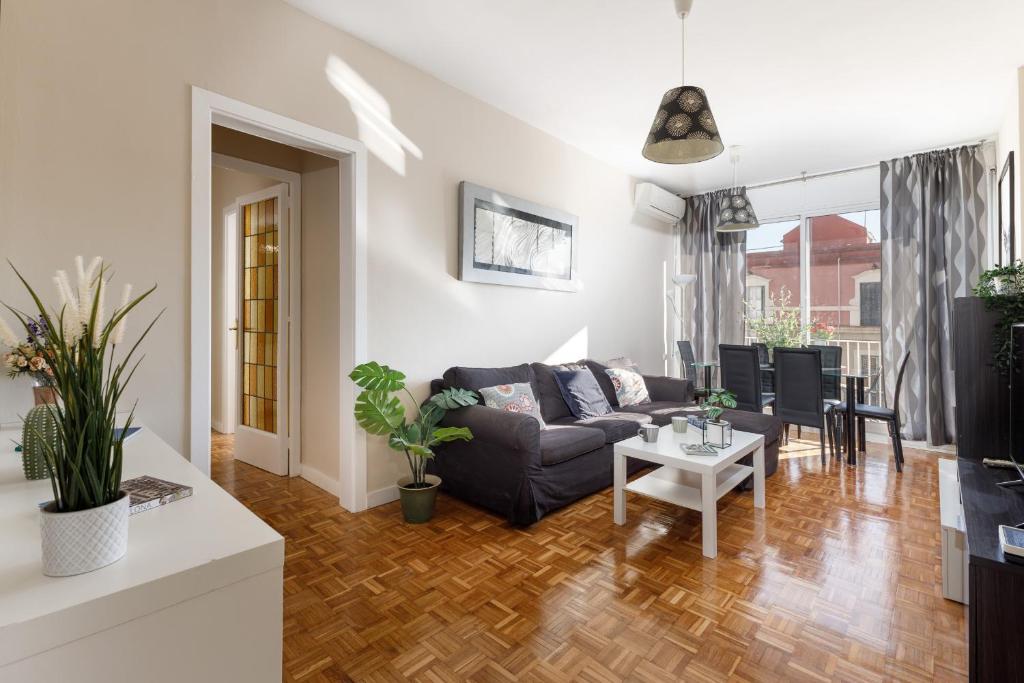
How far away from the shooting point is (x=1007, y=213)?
3.71m

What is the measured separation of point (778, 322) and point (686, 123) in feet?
13.5

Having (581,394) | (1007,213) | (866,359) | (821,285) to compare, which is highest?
(1007,213)

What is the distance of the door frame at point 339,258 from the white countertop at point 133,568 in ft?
4.29

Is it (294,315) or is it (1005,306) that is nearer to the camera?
(1005,306)

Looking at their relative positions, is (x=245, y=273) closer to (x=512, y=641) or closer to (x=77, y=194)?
(x=77, y=194)

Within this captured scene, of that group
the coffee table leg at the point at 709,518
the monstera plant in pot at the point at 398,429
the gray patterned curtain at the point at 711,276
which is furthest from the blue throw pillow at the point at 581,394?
the gray patterned curtain at the point at 711,276

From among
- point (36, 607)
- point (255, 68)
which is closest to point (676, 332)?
point (255, 68)

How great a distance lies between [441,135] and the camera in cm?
351

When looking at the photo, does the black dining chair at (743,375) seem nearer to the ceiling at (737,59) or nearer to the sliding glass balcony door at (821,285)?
the sliding glass balcony door at (821,285)

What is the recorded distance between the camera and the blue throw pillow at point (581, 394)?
3945 millimetres

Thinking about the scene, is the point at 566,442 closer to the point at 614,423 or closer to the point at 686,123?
the point at 614,423

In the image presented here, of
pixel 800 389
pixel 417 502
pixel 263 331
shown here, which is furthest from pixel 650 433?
pixel 263 331

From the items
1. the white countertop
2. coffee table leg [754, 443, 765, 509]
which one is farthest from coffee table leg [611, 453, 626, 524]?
the white countertop

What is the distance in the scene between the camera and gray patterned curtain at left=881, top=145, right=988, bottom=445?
452 cm
